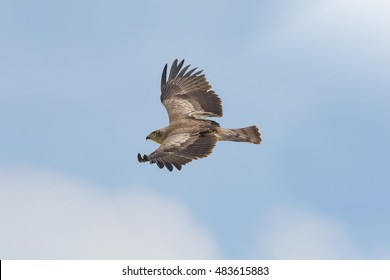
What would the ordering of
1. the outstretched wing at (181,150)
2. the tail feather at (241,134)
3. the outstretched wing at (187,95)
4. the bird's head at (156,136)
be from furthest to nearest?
the outstretched wing at (187,95) < the bird's head at (156,136) < the tail feather at (241,134) < the outstretched wing at (181,150)

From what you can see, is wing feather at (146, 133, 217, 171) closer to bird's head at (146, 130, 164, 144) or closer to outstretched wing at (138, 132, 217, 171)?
outstretched wing at (138, 132, 217, 171)

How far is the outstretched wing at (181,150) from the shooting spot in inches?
645

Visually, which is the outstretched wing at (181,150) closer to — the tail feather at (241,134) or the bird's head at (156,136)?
the tail feather at (241,134)

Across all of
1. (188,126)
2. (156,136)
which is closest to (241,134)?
(188,126)

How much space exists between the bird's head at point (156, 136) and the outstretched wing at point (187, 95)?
969mm

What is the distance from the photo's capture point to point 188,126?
18.9 meters

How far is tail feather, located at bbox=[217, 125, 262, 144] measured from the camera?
18625 millimetres

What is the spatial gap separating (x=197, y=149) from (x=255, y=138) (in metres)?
2.27

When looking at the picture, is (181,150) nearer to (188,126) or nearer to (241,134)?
(188,126)

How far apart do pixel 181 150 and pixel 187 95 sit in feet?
14.0

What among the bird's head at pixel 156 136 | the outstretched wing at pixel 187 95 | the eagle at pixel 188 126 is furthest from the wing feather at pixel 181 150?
the outstretched wing at pixel 187 95
